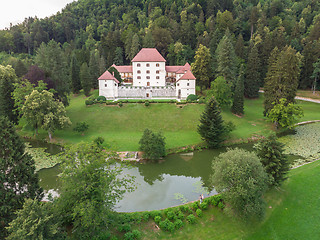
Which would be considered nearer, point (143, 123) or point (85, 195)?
point (85, 195)

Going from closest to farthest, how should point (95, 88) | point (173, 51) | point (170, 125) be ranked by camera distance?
1. point (170, 125)
2. point (95, 88)
3. point (173, 51)

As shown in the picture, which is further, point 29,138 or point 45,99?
point 29,138

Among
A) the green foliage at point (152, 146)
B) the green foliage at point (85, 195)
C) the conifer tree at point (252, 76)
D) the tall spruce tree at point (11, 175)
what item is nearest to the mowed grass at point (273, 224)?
the green foliage at point (85, 195)

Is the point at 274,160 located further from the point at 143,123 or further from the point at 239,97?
the point at 239,97

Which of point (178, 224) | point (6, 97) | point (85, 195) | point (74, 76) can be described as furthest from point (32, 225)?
point (74, 76)

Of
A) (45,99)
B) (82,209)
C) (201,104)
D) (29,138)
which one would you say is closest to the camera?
(82,209)

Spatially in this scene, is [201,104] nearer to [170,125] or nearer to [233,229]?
[170,125]

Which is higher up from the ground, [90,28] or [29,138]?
[90,28]

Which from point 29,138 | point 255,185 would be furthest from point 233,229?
point 29,138
